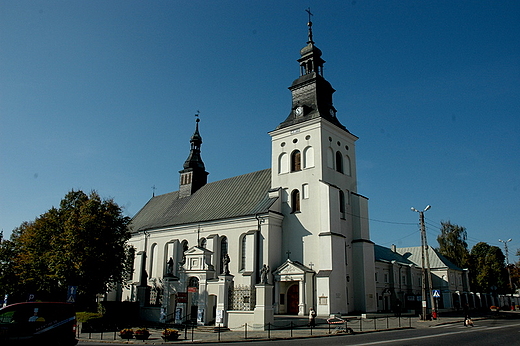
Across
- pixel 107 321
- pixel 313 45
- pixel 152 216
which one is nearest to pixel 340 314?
pixel 107 321

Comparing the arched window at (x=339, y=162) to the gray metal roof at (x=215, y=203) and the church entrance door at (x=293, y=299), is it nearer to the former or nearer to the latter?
the gray metal roof at (x=215, y=203)

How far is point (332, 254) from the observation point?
30.8 meters

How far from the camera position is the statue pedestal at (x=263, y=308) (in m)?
24.9

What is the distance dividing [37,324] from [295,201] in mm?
24197

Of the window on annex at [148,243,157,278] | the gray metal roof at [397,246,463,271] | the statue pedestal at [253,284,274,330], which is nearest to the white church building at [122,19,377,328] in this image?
the window on annex at [148,243,157,278]

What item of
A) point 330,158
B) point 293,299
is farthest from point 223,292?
point 330,158

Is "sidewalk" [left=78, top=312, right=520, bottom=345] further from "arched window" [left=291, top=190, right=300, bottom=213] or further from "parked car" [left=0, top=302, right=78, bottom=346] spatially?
"arched window" [left=291, top=190, right=300, bottom=213]

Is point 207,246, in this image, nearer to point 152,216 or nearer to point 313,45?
point 152,216

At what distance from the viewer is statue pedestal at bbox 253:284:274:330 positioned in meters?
24.9

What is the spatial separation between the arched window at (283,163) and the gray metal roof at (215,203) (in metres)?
2.27

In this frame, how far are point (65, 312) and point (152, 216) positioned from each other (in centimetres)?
3480

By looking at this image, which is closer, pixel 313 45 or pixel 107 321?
pixel 107 321

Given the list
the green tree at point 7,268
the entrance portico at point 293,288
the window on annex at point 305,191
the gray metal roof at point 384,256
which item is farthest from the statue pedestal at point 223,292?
the green tree at point 7,268

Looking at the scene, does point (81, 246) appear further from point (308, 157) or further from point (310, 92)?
point (310, 92)
